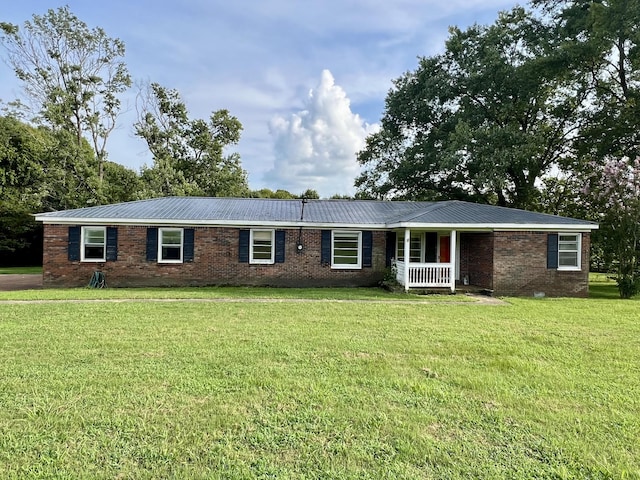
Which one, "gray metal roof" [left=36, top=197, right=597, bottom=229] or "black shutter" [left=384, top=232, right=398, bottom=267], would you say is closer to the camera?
"gray metal roof" [left=36, top=197, right=597, bottom=229]

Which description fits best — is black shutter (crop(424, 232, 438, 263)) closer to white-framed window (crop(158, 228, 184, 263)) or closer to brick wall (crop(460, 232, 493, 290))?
brick wall (crop(460, 232, 493, 290))

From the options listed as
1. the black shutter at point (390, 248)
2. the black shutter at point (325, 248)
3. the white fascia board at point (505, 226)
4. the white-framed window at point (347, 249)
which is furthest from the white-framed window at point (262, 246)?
the white fascia board at point (505, 226)

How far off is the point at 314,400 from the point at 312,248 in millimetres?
11048

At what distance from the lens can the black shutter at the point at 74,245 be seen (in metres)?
14.2

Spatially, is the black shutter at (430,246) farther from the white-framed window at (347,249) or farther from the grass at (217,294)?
the grass at (217,294)

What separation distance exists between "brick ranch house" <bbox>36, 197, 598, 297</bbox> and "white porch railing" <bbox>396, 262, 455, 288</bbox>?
1.5 inches

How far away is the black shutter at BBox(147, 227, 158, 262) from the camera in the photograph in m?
14.5

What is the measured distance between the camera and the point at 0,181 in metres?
25.7

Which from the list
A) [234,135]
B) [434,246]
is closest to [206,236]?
[434,246]

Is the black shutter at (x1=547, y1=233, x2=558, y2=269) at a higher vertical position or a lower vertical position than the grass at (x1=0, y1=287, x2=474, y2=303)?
higher

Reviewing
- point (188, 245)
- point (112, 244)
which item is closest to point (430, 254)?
point (188, 245)

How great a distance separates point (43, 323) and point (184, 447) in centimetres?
640

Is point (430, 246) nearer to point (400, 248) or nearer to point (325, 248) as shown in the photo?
point (400, 248)

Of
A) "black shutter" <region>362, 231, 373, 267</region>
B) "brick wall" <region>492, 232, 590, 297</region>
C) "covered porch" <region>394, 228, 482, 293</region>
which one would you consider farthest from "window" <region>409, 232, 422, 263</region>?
"brick wall" <region>492, 232, 590, 297</region>
